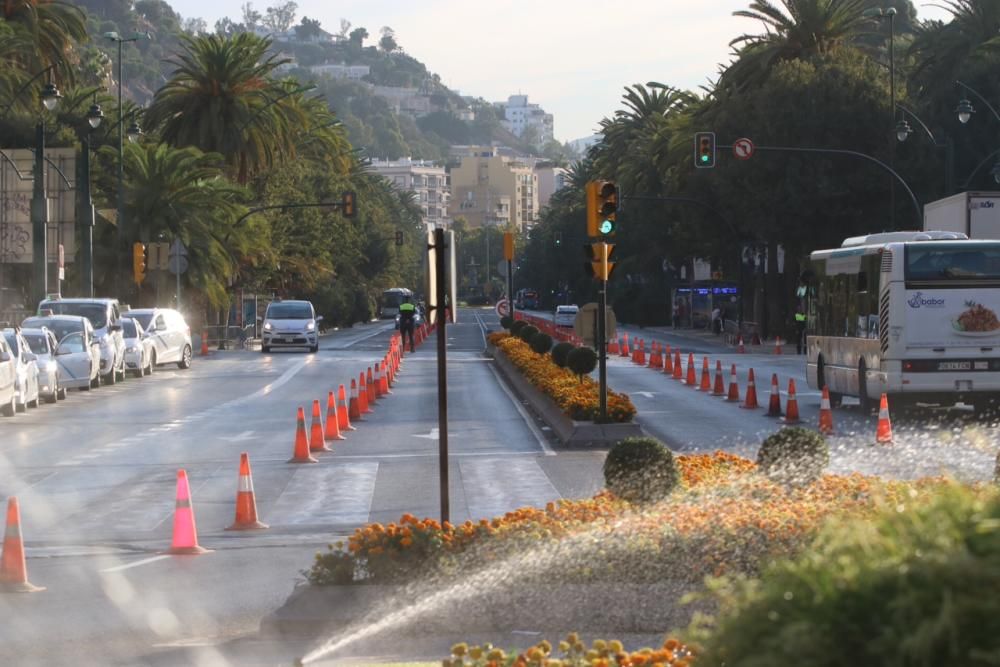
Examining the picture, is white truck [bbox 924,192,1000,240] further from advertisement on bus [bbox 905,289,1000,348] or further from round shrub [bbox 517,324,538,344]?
round shrub [bbox 517,324,538,344]

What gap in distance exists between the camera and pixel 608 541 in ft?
32.4

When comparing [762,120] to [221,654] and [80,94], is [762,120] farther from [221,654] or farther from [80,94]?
[221,654]

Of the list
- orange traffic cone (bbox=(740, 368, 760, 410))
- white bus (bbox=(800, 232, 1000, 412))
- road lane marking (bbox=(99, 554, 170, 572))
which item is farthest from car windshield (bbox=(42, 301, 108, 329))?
road lane marking (bbox=(99, 554, 170, 572))

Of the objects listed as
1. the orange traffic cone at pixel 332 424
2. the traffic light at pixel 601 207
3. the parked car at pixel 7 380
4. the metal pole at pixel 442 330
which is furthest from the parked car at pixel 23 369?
the metal pole at pixel 442 330

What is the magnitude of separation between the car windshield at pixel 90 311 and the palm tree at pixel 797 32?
34645 mm

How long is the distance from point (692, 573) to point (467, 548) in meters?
1.39

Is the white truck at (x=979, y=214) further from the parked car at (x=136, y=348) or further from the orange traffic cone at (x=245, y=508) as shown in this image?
the orange traffic cone at (x=245, y=508)

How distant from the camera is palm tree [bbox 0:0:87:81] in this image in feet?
188

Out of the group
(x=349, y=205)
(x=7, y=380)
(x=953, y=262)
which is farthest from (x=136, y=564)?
(x=349, y=205)

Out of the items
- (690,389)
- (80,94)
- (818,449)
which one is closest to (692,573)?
(818,449)

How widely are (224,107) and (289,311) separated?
41.2 feet

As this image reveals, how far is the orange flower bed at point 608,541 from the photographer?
30.6 feet

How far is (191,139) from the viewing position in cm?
6819

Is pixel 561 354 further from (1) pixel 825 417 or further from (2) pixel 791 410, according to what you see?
(1) pixel 825 417
